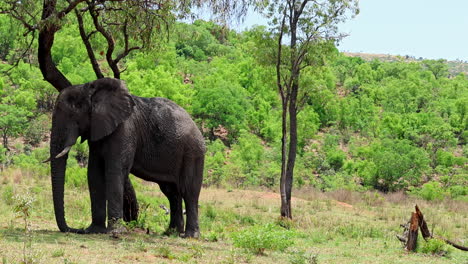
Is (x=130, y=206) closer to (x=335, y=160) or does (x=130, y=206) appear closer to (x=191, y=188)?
(x=191, y=188)

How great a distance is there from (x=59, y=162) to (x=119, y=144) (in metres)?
1.20

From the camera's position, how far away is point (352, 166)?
66625 millimetres

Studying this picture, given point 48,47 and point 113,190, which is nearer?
point 113,190

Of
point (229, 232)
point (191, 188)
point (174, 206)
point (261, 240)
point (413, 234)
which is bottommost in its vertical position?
point (229, 232)

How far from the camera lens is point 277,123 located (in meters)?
76.8

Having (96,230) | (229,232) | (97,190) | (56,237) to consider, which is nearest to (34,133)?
(229,232)

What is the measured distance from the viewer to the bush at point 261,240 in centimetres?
1166

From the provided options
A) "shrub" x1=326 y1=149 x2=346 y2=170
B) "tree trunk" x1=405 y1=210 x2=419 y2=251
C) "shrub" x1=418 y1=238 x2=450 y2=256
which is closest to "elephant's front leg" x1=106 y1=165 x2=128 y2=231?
"tree trunk" x1=405 y1=210 x2=419 y2=251

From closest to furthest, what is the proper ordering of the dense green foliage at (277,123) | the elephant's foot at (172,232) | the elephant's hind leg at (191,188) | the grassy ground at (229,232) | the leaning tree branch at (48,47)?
the grassy ground at (229,232)
the leaning tree branch at (48,47)
the elephant's hind leg at (191,188)
the elephant's foot at (172,232)
the dense green foliage at (277,123)

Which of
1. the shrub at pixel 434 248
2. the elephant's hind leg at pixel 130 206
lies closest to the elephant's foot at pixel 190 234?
the elephant's hind leg at pixel 130 206

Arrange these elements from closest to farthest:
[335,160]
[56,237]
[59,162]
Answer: [56,237], [59,162], [335,160]

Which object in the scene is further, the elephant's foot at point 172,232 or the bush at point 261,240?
the elephant's foot at point 172,232

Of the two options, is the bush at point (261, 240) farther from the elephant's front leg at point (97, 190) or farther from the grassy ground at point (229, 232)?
the elephant's front leg at point (97, 190)

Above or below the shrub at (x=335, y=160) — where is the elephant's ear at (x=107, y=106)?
above
